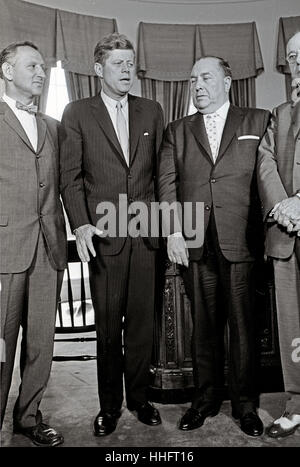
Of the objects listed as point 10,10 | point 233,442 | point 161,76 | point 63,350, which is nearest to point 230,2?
point 161,76

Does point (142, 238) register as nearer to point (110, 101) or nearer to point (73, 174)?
point (73, 174)

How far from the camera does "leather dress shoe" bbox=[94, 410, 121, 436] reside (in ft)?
8.21

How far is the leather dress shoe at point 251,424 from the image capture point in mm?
2430

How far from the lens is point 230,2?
6.64 metres

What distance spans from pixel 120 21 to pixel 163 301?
4583 mm

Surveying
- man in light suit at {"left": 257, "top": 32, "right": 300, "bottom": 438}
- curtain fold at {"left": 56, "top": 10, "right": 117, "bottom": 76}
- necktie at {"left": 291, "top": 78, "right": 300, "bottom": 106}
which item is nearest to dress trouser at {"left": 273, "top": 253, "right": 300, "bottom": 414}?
man in light suit at {"left": 257, "top": 32, "right": 300, "bottom": 438}

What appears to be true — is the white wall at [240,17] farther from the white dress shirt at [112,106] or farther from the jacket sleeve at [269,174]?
the jacket sleeve at [269,174]

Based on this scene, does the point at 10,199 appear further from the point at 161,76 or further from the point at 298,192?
the point at 161,76

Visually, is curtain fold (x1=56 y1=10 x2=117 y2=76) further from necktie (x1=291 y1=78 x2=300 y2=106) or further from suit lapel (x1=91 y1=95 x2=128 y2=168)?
necktie (x1=291 y1=78 x2=300 y2=106)

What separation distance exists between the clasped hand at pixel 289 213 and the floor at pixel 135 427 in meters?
0.98

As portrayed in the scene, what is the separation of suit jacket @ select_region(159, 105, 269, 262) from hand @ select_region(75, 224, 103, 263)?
1.28 ft

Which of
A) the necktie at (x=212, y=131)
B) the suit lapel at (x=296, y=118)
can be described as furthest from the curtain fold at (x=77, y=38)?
the suit lapel at (x=296, y=118)

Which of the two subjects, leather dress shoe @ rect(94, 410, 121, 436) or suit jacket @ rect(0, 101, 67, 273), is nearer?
suit jacket @ rect(0, 101, 67, 273)
